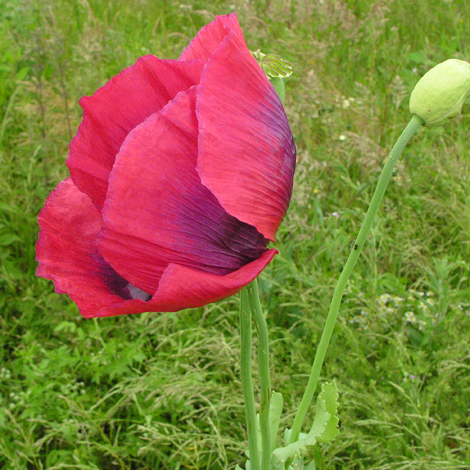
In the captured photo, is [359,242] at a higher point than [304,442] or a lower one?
higher

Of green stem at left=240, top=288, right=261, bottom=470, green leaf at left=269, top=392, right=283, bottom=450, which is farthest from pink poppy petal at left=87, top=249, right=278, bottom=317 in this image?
green leaf at left=269, top=392, right=283, bottom=450

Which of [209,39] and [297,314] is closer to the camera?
[209,39]

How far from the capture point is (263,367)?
2.16 feet

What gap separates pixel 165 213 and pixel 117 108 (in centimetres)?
12

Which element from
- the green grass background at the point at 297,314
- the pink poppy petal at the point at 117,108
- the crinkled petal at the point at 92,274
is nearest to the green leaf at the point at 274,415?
the crinkled petal at the point at 92,274

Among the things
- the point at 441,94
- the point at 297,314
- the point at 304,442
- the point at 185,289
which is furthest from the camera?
the point at 297,314

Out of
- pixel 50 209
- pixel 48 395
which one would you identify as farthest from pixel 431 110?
pixel 48 395

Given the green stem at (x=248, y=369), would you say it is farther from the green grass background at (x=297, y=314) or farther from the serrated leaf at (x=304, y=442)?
the green grass background at (x=297, y=314)

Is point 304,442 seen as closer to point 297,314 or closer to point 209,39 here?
point 209,39

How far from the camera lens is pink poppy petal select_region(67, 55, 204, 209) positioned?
558 millimetres

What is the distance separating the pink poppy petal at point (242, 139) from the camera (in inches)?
20.5

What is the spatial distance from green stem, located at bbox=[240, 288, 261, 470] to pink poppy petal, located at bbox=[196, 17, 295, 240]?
0.11 meters

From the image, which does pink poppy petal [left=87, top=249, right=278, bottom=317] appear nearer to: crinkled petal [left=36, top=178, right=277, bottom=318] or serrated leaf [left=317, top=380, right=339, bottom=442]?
crinkled petal [left=36, top=178, right=277, bottom=318]

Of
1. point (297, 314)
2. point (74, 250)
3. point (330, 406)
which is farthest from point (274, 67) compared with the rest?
point (297, 314)
